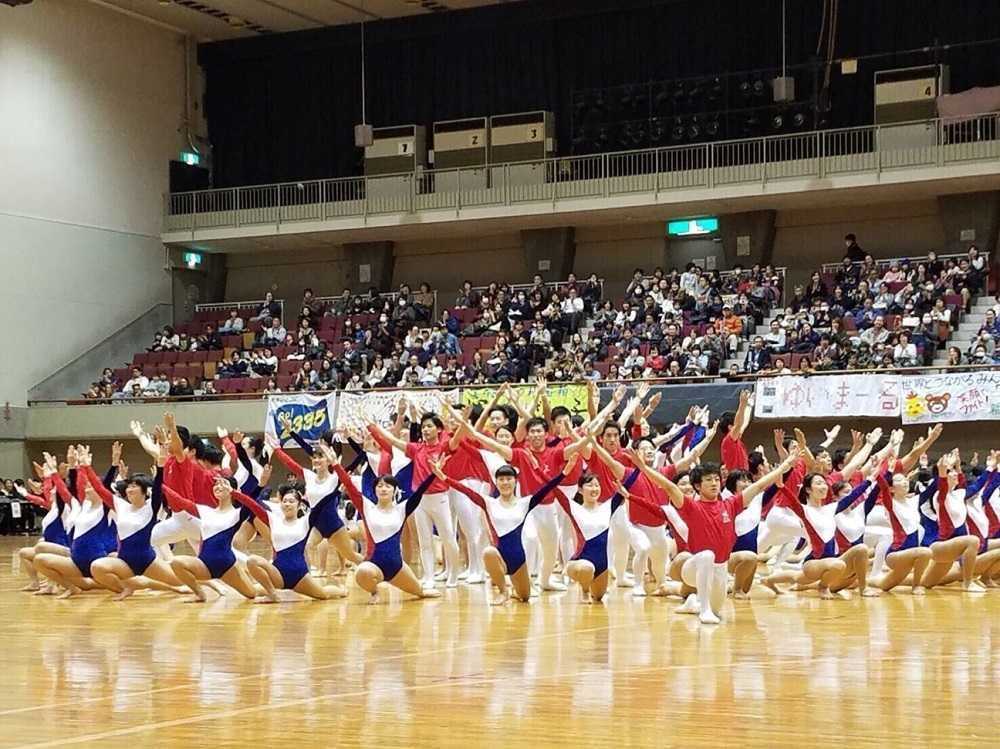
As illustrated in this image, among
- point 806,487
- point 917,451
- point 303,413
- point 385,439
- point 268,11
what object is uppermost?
point 268,11

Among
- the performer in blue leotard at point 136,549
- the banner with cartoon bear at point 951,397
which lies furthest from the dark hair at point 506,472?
the banner with cartoon bear at point 951,397

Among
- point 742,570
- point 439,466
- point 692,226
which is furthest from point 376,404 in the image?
point 742,570

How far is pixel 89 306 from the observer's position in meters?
30.7

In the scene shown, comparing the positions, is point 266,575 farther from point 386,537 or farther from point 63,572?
point 63,572

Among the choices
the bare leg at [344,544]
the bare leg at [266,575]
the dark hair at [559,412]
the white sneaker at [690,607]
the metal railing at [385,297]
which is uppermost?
the metal railing at [385,297]

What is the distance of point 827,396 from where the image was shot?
834 inches

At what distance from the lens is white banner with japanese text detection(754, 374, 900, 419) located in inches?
819

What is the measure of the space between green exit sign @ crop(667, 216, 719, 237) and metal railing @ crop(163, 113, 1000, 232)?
1274 millimetres

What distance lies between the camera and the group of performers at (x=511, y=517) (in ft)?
38.1

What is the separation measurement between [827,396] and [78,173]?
17270 mm

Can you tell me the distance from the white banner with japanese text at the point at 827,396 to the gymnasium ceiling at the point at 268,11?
1233 centimetres

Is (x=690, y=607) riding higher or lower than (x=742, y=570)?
lower

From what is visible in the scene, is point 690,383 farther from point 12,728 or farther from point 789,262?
point 12,728

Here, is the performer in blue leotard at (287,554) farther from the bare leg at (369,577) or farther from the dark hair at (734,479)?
the dark hair at (734,479)
